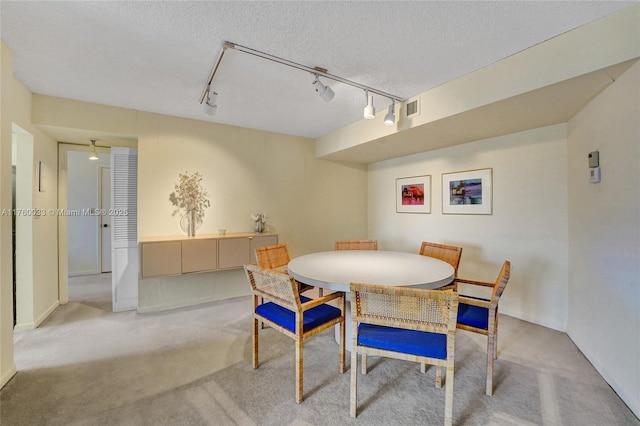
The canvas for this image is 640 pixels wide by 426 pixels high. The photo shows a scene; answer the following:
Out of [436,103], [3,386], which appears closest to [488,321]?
[436,103]

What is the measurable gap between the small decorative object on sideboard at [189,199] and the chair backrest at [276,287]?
198 cm

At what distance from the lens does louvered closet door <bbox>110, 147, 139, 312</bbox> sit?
367 centimetres

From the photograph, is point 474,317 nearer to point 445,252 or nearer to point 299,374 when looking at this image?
point 445,252

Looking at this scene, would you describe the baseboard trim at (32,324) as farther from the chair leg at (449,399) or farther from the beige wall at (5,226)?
the chair leg at (449,399)

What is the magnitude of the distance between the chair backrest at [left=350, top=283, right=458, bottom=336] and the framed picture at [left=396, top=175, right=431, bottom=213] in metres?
2.98

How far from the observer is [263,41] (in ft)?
6.92

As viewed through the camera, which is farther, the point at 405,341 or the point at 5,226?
the point at 5,226

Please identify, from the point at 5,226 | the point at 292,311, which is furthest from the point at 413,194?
the point at 5,226

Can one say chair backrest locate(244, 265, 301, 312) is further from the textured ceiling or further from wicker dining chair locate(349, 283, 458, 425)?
the textured ceiling

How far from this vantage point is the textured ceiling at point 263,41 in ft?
5.84

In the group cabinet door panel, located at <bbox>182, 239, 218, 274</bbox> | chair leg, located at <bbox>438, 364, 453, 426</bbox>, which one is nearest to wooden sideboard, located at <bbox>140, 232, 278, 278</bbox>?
cabinet door panel, located at <bbox>182, 239, 218, 274</bbox>

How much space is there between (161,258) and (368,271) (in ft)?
8.19

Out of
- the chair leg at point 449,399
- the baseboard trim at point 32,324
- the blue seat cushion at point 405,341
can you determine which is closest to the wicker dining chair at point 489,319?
the blue seat cushion at point 405,341

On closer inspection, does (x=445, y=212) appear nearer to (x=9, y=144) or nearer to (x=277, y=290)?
(x=277, y=290)
